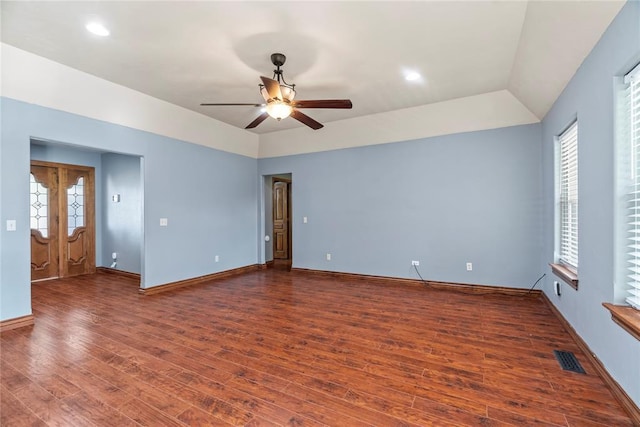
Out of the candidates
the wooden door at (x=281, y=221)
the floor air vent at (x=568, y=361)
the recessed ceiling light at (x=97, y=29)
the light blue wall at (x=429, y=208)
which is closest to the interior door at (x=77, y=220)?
the wooden door at (x=281, y=221)

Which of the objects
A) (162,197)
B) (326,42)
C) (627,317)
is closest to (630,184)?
(627,317)

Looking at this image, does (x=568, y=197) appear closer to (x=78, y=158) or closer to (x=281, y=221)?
(x=281, y=221)

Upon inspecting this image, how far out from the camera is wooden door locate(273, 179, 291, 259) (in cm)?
762

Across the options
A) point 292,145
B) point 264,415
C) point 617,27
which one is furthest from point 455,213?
point 264,415

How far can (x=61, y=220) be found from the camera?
5.59 m

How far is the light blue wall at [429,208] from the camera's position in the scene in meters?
4.23

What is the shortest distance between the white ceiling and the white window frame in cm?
57

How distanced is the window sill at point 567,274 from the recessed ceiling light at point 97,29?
5.08 m

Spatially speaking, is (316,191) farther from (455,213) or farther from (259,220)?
(455,213)

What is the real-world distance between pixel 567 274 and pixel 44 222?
8.14 meters

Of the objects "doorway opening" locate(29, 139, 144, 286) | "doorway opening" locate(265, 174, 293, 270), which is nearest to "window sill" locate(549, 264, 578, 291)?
"doorway opening" locate(265, 174, 293, 270)

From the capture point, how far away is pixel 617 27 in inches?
74.4

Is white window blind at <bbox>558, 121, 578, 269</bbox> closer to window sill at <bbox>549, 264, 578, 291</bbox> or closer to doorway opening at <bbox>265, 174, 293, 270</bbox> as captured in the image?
window sill at <bbox>549, 264, 578, 291</bbox>

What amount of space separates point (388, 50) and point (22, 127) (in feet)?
13.7
